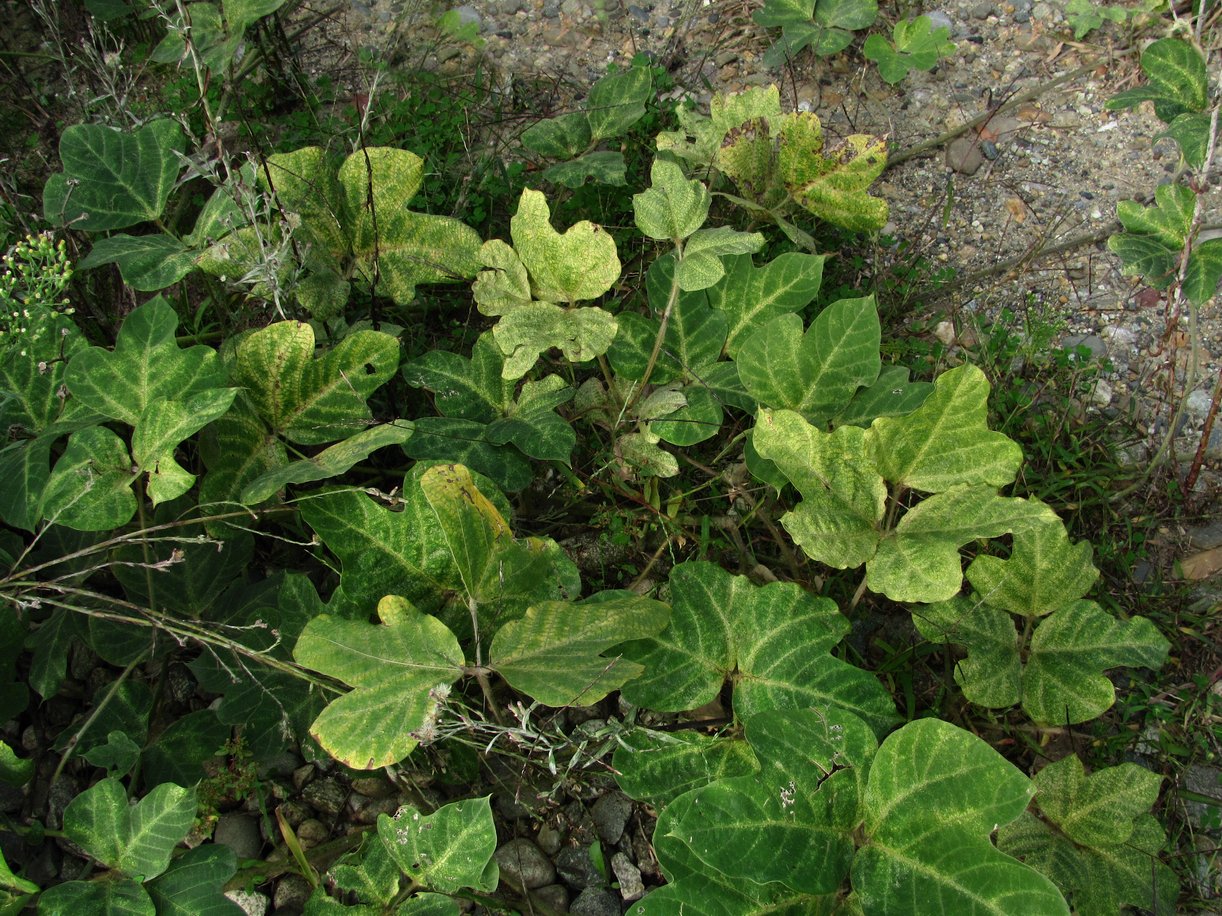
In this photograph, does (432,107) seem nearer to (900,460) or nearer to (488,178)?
(488,178)

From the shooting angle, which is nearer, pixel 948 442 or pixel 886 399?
pixel 948 442

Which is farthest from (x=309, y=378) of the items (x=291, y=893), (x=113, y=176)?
(x=291, y=893)

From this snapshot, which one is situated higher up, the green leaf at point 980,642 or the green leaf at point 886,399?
the green leaf at point 886,399

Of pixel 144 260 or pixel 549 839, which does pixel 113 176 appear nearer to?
pixel 144 260

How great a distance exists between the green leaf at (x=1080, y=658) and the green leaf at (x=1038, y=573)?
3 cm

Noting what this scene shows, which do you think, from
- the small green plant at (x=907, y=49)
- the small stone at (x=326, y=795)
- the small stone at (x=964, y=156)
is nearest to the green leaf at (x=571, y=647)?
the small stone at (x=326, y=795)

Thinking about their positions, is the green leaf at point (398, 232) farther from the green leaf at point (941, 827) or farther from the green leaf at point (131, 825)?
the green leaf at point (941, 827)

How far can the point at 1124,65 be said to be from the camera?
257 cm

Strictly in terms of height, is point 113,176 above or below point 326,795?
above

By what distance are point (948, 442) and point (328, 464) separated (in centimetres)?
100

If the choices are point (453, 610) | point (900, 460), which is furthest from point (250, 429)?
point (900, 460)

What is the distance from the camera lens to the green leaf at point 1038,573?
169 cm

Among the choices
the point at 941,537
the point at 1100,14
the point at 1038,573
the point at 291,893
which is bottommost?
the point at 291,893

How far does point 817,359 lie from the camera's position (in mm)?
1736
